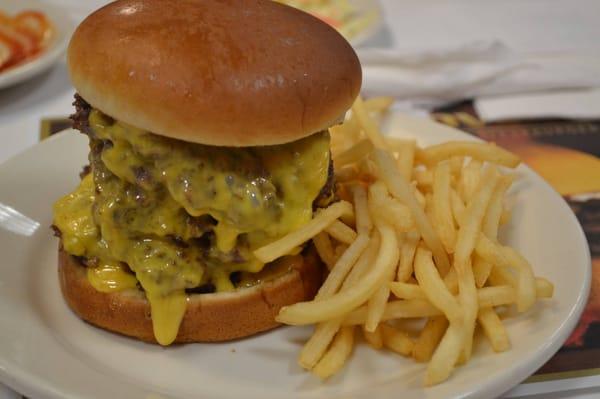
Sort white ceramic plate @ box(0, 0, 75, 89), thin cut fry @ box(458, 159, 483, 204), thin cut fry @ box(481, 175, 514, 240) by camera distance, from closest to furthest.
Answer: thin cut fry @ box(481, 175, 514, 240) → thin cut fry @ box(458, 159, 483, 204) → white ceramic plate @ box(0, 0, 75, 89)

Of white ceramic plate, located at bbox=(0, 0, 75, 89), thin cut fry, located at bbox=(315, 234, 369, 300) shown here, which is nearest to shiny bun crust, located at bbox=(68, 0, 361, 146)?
thin cut fry, located at bbox=(315, 234, 369, 300)

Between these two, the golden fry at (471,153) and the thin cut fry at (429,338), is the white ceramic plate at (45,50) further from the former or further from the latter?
the thin cut fry at (429,338)

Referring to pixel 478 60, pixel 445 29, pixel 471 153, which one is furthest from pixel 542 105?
pixel 471 153

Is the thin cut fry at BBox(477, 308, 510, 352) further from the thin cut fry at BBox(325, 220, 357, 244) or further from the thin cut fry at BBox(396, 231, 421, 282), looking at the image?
the thin cut fry at BBox(325, 220, 357, 244)

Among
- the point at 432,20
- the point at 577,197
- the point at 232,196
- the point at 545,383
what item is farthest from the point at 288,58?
the point at 432,20

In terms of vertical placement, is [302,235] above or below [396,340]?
above

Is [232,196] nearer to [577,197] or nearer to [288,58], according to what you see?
[288,58]

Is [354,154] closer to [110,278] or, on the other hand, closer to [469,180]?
[469,180]
